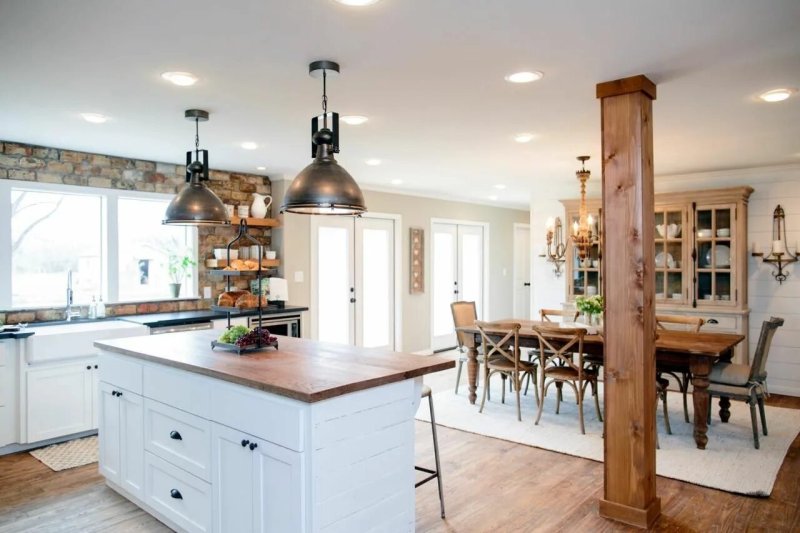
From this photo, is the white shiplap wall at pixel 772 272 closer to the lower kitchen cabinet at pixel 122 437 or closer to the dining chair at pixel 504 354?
the dining chair at pixel 504 354

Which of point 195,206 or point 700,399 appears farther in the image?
point 700,399

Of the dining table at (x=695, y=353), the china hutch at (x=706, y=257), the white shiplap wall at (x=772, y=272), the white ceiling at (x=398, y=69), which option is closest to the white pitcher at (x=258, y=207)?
the white ceiling at (x=398, y=69)

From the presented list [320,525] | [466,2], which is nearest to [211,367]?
[320,525]

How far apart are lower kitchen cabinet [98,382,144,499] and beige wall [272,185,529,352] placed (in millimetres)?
3024

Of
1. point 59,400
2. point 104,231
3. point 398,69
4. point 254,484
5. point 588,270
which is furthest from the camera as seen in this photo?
point 588,270

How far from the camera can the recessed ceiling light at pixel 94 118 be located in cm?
364

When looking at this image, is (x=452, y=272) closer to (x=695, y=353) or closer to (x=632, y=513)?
(x=695, y=353)

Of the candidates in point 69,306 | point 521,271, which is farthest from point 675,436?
point 521,271

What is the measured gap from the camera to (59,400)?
4.24 m

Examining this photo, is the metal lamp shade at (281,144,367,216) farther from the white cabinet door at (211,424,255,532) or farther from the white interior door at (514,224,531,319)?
the white interior door at (514,224,531,319)

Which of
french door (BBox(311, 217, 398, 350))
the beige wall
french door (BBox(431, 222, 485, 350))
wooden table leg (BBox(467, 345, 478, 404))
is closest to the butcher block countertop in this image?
wooden table leg (BBox(467, 345, 478, 404))

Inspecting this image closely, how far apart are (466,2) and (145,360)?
2.44 m

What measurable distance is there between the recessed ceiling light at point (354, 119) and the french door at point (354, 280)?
2847 mm

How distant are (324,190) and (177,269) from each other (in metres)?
3.66
